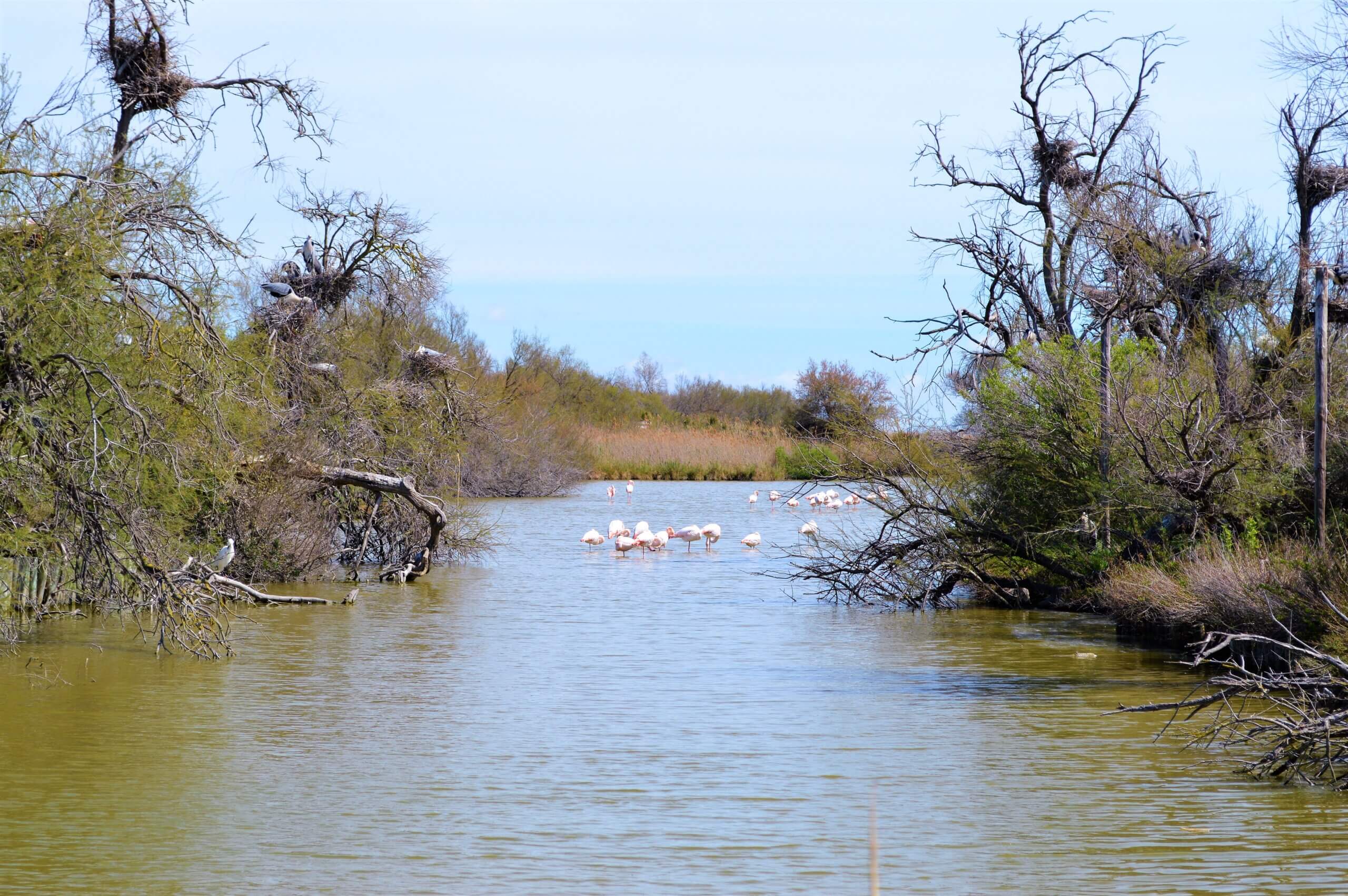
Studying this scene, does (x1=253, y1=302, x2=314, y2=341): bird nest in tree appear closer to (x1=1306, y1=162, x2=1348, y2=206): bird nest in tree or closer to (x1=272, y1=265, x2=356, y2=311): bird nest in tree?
(x1=272, y1=265, x2=356, y2=311): bird nest in tree

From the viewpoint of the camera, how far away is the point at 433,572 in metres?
22.3

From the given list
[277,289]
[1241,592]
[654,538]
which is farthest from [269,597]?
[654,538]

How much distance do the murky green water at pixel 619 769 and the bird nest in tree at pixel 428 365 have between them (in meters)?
6.00

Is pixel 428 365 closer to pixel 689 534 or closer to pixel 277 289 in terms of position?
pixel 277 289

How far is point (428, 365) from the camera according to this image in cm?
2128

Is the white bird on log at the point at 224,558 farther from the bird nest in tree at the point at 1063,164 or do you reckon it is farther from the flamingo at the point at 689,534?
the bird nest in tree at the point at 1063,164

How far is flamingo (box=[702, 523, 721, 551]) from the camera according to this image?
26375 mm

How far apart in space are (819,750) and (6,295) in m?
7.02

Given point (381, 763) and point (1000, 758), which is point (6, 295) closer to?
point (381, 763)

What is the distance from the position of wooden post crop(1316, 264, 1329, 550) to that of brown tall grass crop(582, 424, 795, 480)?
1577 inches

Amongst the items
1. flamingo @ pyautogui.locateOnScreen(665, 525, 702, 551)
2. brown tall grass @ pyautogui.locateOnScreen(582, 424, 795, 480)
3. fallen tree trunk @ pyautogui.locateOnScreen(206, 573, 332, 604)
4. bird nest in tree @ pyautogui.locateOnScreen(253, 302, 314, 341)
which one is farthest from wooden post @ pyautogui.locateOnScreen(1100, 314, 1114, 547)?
brown tall grass @ pyautogui.locateOnScreen(582, 424, 795, 480)

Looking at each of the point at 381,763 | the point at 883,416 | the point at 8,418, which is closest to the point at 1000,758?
the point at 381,763

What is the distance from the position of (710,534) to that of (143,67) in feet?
45.0

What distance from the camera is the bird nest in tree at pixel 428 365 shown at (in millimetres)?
21188
